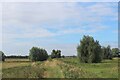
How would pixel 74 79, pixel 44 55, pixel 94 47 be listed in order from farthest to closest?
pixel 44 55, pixel 94 47, pixel 74 79

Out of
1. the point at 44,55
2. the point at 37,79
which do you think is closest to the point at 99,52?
the point at 44,55

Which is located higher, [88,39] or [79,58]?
[88,39]

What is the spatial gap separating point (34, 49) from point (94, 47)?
141 feet

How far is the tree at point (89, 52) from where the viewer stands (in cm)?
7594

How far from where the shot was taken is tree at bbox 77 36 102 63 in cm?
7594

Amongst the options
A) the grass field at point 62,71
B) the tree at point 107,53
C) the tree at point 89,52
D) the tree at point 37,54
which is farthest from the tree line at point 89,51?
the tree at point 107,53

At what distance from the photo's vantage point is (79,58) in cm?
7831

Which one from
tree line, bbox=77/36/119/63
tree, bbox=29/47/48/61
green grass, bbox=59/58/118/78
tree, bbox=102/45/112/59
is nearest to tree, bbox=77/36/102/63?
tree line, bbox=77/36/119/63

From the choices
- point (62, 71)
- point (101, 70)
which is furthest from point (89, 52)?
point (62, 71)

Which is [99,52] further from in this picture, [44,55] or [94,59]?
[44,55]

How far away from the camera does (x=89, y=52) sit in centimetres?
7638

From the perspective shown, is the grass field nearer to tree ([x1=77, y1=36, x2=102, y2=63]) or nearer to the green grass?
the green grass

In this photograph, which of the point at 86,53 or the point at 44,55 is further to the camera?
the point at 44,55

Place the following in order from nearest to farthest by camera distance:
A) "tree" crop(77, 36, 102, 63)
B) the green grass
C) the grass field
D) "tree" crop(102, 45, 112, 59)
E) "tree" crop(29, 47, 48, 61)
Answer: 1. the grass field
2. the green grass
3. "tree" crop(77, 36, 102, 63)
4. "tree" crop(29, 47, 48, 61)
5. "tree" crop(102, 45, 112, 59)
